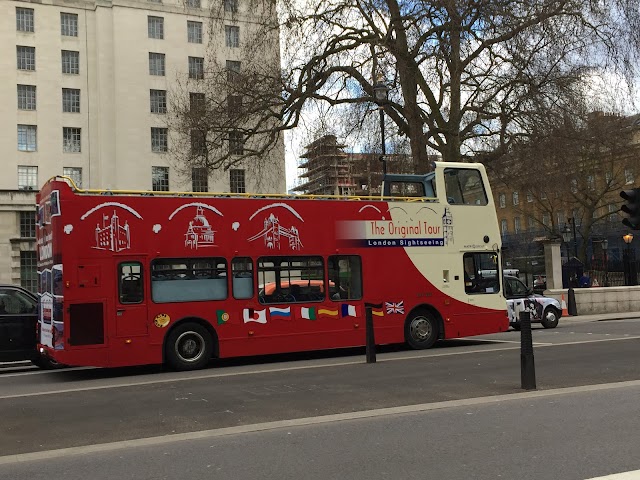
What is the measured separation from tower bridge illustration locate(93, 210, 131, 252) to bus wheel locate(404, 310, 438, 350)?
6478 mm

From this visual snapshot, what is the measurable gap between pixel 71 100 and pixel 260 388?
5160 centimetres

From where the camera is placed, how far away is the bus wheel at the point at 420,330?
1510cm

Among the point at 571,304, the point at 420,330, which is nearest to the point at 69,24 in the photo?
the point at 571,304

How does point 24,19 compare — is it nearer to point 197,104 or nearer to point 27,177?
point 27,177

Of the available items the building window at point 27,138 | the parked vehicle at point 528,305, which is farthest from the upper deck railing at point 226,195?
the building window at point 27,138

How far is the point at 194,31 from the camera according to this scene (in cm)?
5928

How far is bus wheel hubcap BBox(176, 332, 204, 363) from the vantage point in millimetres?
12820

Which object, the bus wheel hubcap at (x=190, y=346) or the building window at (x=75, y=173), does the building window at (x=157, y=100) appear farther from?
the bus wheel hubcap at (x=190, y=346)

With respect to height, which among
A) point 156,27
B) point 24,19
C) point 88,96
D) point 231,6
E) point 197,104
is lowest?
point 197,104

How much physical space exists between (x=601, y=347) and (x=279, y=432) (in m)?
9.78

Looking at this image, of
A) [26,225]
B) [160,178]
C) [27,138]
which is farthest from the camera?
[160,178]

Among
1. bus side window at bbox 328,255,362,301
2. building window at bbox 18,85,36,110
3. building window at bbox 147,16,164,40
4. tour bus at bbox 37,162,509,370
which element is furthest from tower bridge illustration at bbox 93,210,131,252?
building window at bbox 147,16,164,40

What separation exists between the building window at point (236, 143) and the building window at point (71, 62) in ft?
121

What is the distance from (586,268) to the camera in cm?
4044
